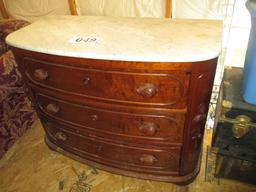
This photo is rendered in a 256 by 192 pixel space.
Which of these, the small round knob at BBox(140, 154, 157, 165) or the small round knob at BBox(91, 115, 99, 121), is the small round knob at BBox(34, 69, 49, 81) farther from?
the small round knob at BBox(140, 154, 157, 165)

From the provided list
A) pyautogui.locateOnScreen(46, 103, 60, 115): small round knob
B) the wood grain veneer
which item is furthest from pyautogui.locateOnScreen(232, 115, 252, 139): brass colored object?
pyautogui.locateOnScreen(46, 103, 60, 115): small round knob

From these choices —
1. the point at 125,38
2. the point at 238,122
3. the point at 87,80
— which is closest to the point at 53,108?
the point at 87,80

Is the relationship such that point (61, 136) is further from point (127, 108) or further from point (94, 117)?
point (127, 108)

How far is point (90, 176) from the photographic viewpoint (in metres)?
1.47

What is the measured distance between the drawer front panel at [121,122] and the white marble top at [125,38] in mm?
304

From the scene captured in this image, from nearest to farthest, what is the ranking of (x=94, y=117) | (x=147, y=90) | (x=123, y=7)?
(x=147, y=90), (x=94, y=117), (x=123, y=7)

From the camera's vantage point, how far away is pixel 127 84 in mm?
920

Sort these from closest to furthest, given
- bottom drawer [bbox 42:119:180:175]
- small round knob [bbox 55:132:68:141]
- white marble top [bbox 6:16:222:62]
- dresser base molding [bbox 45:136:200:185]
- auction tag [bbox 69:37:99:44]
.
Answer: white marble top [bbox 6:16:222:62] < auction tag [bbox 69:37:99:44] < bottom drawer [bbox 42:119:180:175] < dresser base molding [bbox 45:136:200:185] < small round knob [bbox 55:132:68:141]

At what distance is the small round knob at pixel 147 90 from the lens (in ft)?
2.92

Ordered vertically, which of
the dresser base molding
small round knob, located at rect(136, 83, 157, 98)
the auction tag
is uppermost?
the auction tag

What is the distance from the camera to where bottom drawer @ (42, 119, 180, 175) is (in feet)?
3.83

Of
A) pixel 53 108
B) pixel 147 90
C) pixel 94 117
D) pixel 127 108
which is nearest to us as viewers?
pixel 147 90

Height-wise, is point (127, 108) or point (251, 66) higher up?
point (251, 66)

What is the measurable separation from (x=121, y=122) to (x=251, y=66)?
2.15 ft
